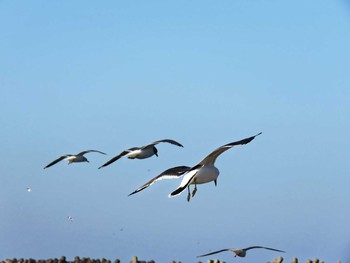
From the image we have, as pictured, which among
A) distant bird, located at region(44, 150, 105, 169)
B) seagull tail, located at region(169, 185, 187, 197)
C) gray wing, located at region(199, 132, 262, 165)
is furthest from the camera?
distant bird, located at region(44, 150, 105, 169)

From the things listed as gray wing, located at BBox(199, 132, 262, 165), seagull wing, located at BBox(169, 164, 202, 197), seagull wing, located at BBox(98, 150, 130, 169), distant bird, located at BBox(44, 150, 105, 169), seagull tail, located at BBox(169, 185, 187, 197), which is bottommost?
seagull tail, located at BBox(169, 185, 187, 197)

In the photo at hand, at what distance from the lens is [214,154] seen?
2323 cm

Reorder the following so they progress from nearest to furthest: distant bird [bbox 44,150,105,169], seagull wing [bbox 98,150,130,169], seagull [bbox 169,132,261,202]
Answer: seagull [bbox 169,132,261,202] → seagull wing [bbox 98,150,130,169] → distant bird [bbox 44,150,105,169]

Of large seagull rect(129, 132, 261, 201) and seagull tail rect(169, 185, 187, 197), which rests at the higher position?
large seagull rect(129, 132, 261, 201)

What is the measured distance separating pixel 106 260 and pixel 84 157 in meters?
9.32

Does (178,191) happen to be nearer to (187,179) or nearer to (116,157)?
(187,179)

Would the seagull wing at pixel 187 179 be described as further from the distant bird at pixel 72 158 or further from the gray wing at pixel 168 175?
the distant bird at pixel 72 158

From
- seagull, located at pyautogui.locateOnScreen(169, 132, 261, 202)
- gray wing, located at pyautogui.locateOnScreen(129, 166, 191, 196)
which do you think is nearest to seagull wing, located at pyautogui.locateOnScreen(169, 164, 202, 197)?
seagull, located at pyautogui.locateOnScreen(169, 132, 261, 202)

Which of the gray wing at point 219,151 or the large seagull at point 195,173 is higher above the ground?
the gray wing at point 219,151

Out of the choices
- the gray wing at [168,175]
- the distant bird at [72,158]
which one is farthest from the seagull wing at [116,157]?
the gray wing at [168,175]

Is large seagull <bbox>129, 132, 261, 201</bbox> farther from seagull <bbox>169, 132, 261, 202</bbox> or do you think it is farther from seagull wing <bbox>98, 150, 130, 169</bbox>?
seagull wing <bbox>98, 150, 130, 169</bbox>

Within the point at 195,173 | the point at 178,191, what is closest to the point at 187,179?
the point at 195,173

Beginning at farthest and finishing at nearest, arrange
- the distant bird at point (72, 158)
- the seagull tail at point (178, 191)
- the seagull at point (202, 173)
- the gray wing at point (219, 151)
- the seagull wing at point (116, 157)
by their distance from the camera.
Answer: the distant bird at point (72, 158) < the seagull wing at point (116, 157) < the seagull at point (202, 173) < the seagull tail at point (178, 191) < the gray wing at point (219, 151)

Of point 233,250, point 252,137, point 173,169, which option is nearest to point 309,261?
point 233,250
